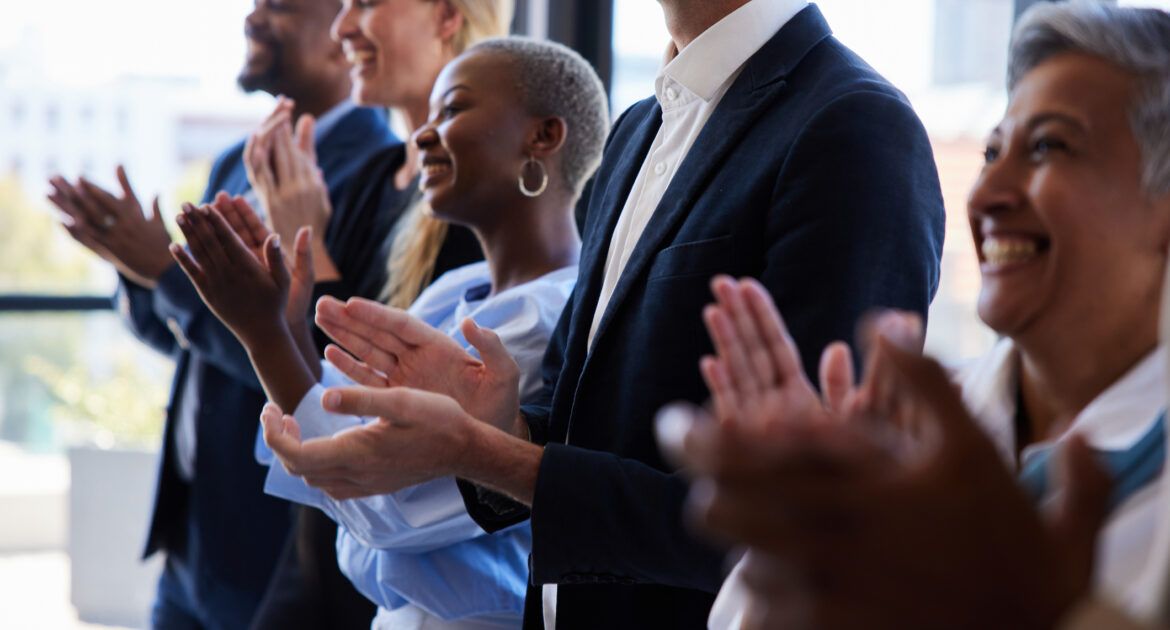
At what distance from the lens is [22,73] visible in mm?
4520

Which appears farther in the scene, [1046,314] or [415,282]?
[415,282]

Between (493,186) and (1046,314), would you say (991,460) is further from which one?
(493,186)

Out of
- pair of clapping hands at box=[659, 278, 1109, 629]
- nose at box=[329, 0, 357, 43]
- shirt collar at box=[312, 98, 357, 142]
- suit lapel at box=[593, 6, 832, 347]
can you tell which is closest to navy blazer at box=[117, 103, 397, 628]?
shirt collar at box=[312, 98, 357, 142]

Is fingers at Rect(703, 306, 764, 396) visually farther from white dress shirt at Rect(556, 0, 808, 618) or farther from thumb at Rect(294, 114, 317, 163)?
thumb at Rect(294, 114, 317, 163)

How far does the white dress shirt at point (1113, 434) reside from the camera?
0.84 meters

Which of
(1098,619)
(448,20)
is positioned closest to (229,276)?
(448,20)

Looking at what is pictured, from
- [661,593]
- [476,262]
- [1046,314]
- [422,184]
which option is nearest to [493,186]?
[422,184]

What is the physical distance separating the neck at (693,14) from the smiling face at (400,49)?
102cm

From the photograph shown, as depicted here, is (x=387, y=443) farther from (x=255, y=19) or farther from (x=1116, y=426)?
(x=255, y=19)

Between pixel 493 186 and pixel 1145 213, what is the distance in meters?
→ 1.07

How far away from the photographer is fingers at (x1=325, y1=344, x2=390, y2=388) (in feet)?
4.85

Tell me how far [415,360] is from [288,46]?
1.61 m

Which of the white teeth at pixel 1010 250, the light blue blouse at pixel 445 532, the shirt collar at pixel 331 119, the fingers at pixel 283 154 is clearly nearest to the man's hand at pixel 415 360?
the light blue blouse at pixel 445 532

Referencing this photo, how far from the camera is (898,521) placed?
0.65 meters
